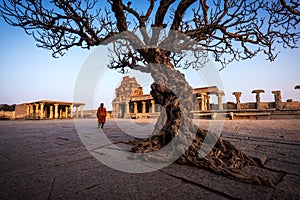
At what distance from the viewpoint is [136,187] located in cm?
159

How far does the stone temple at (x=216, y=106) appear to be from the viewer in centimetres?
1614

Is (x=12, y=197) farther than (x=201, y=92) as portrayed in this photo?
No

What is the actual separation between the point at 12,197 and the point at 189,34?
4076mm


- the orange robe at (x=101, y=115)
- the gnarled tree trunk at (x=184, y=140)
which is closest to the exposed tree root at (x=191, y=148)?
the gnarled tree trunk at (x=184, y=140)

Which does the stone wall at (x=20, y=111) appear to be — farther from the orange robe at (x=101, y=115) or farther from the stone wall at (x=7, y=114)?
the orange robe at (x=101, y=115)

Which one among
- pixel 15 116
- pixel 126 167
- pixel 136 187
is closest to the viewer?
pixel 136 187

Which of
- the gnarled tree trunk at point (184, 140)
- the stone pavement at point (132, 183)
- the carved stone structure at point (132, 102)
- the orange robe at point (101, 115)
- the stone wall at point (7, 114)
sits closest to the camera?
the stone pavement at point (132, 183)

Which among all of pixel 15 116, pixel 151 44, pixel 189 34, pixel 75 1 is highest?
pixel 75 1

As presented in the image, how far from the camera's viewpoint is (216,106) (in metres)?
24.9

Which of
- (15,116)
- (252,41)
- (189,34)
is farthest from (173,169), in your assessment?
(15,116)

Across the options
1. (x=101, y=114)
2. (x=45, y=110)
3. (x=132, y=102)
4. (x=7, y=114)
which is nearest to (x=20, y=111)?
(x=7, y=114)

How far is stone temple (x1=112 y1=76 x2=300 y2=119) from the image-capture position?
1614 cm

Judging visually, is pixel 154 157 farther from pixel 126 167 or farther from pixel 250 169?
pixel 250 169

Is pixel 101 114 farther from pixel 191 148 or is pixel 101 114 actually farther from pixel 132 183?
pixel 132 183
